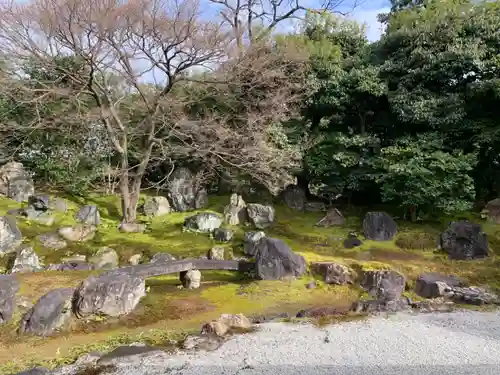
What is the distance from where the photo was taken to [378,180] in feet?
43.5

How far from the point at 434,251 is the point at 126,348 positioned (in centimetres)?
896

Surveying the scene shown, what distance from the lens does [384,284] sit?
890 centimetres

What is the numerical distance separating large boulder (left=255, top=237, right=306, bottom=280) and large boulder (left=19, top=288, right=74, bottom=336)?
427 cm

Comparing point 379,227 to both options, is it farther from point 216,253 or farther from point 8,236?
point 8,236

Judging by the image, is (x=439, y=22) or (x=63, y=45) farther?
(x=439, y=22)

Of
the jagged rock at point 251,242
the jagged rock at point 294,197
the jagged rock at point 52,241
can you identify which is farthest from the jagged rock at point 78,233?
the jagged rock at point 294,197

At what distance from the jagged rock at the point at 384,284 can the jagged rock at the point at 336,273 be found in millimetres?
482

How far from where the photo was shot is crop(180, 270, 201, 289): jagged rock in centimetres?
955

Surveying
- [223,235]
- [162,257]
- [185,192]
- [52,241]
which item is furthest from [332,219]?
[52,241]

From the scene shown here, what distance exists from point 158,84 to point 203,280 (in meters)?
7.27

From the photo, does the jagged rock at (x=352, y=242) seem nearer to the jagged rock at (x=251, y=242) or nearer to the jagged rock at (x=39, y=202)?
the jagged rock at (x=251, y=242)

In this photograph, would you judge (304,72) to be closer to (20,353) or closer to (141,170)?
(141,170)

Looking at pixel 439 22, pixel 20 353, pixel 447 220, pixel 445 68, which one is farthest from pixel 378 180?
pixel 20 353

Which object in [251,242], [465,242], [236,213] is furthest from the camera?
[236,213]
